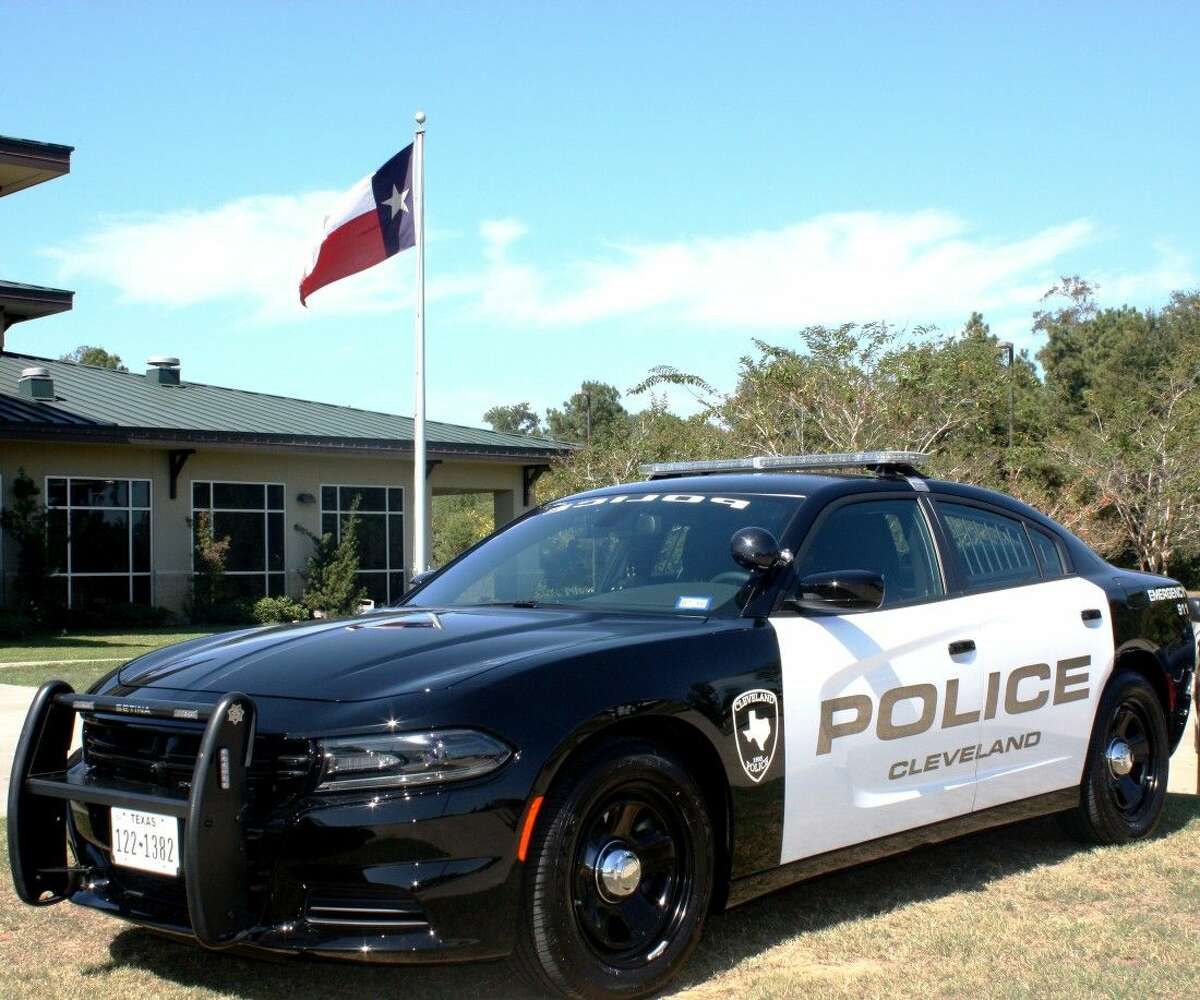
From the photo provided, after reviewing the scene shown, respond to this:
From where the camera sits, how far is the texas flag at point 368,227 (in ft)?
63.3

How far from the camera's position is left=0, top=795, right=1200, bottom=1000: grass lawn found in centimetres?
435

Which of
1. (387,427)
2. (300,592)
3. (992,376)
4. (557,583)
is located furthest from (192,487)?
(557,583)

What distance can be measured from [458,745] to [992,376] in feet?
64.8

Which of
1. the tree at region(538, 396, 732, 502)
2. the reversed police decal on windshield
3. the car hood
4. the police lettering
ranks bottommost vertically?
the police lettering

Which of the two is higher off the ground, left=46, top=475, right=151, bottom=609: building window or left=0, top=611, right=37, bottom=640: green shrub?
left=46, top=475, right=151, bottom=609: building window

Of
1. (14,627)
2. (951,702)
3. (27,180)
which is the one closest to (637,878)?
(951,702)

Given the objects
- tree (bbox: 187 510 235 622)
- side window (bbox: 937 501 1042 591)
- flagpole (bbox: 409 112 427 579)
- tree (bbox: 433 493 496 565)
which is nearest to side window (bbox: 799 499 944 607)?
side window (bbox: 937 501 1042 591)

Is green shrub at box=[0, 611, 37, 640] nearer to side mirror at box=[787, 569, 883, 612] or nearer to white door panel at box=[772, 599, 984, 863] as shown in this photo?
white door panel at box=[772, 599, 984, 863]

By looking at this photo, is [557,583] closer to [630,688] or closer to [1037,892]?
[630,688]

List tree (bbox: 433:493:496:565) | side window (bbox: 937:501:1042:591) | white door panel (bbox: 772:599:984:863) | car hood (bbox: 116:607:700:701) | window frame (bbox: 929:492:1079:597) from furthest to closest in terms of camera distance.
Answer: tree (bbox: 433:493:496:565), side window (bbox: 937:501:1042:591), window frame (bbox: 929:492:1079:597), white door panel (bbox: 772:599:984:863), car hood (bbox: 116:607:700:701)

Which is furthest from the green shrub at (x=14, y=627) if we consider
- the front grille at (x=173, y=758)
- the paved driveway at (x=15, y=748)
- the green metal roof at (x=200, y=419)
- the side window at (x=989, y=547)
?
the side window at (x=989, y=547)

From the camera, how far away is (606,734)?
4215 mm

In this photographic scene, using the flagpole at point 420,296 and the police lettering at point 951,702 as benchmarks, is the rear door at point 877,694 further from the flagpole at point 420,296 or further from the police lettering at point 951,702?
the flagpole at point 420,296

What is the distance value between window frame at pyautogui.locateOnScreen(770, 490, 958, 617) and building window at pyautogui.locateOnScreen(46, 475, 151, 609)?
21.3 meters
